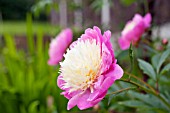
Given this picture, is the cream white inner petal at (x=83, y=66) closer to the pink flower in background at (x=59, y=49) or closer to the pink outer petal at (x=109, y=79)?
the pink outer petal at (x=109, y=79)

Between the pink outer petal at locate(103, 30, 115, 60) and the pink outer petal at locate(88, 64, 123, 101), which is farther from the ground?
the pink outer petal at locate(103, 30, 115, 60)

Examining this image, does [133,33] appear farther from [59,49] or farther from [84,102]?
[84,102]

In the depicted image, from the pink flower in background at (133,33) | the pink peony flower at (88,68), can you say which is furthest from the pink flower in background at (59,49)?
the pink peony flower at (88,68)

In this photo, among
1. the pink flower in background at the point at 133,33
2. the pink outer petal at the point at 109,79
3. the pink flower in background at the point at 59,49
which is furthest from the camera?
the pink flower in background at the point at 59,49

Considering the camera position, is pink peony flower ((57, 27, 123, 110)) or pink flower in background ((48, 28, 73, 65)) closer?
pink peony flower ((57, 27, 123, 110))

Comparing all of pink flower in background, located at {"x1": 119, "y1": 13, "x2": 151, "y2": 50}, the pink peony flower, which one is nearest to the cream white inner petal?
the pink peony flower

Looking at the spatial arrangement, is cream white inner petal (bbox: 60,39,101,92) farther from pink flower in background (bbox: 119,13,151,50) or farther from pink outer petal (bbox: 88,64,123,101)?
pink flower in background (bbox: 119,13,151,50)

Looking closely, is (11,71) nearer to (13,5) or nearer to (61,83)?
(61,83)
